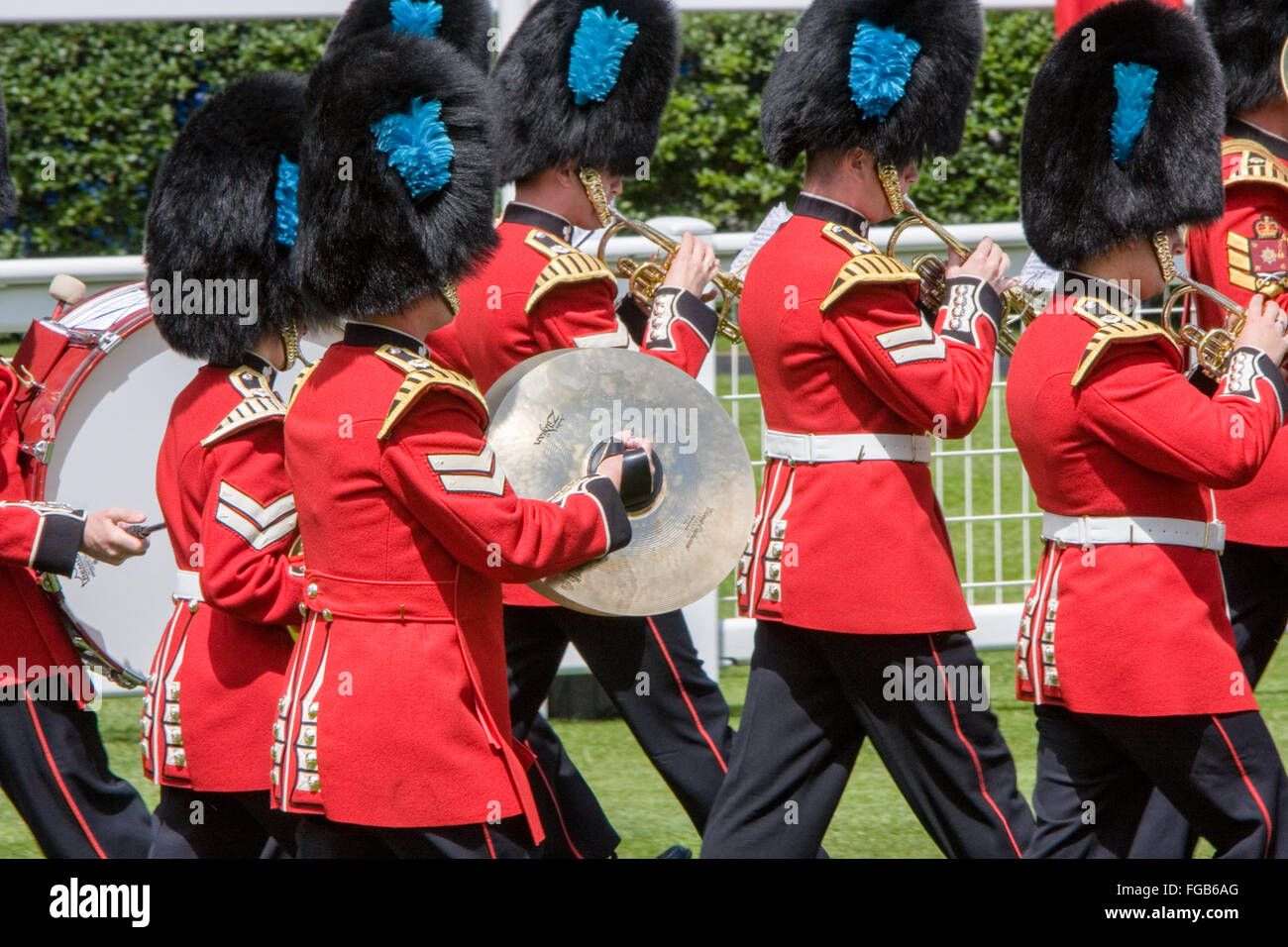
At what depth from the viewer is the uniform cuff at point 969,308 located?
12.9 feet

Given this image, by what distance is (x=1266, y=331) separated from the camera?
3779mm

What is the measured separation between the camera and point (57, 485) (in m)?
5.09

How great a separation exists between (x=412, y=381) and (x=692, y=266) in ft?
4.06

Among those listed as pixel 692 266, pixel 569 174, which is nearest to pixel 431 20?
pixel 569 174

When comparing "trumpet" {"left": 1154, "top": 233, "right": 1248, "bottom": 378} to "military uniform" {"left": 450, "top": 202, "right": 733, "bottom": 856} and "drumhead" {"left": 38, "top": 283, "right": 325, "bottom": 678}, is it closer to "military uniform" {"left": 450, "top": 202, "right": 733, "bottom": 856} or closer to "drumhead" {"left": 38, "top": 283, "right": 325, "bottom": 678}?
"military uniform" {"left": 450, "top": 202, "right": 733, "bottom": 856}

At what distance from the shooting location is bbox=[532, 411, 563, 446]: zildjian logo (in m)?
3.48

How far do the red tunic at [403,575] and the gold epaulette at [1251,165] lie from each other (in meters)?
2.12

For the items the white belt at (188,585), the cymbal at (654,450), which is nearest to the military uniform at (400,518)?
the cymbal at (654,450)

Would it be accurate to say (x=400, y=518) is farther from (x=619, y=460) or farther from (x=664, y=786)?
(x=664, y=786)

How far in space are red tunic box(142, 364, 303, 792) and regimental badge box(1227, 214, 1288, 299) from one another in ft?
7.23

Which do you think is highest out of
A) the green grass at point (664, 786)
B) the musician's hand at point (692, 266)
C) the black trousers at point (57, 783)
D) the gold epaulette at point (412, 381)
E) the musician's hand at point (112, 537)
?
the gold epaulette at point (412, 381)

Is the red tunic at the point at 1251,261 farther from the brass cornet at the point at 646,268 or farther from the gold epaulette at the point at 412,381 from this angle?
the gold epaulette at the point at 412,381

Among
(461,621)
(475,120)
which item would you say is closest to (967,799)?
(461,621)
